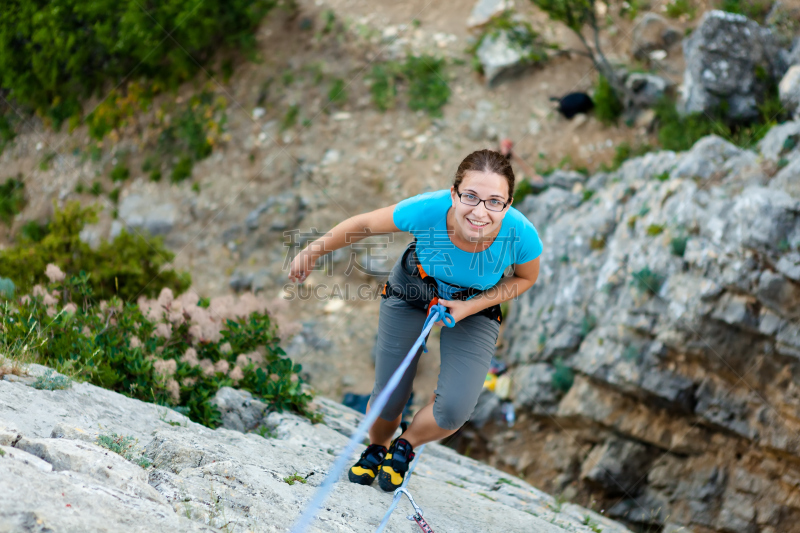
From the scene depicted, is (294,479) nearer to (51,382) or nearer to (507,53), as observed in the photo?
(51,382)

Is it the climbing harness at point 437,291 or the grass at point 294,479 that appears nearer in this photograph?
the grass at point 294,479

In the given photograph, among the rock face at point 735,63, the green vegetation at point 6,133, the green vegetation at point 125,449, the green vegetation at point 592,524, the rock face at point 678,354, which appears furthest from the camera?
the green vegetation at point 6,133

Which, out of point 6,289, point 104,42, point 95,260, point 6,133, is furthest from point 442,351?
point 6,133

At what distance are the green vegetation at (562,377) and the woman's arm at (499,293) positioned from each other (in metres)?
4.05

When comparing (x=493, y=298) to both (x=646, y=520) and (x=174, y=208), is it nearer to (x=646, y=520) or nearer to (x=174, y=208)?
(x=646, y=520)

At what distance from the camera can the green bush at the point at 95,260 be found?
6.14 metres

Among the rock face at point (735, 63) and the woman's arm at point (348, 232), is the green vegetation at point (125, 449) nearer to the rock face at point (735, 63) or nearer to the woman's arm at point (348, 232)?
the woman's arm at point (348, 232)

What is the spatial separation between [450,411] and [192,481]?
1318mm

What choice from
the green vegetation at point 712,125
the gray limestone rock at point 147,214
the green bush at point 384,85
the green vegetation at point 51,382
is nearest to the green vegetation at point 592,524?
the green vegetation at point 51,382

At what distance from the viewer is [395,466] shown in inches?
130

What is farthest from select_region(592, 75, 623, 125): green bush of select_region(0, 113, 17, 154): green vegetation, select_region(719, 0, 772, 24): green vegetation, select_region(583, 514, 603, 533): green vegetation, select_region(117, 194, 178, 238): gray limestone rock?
select_region(0, 113, 17, 154): green vegetation

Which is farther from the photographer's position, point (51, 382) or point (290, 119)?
point (290, 119)

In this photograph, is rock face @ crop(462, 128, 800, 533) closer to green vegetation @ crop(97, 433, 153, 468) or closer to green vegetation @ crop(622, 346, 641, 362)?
green vegetation @ crop(622, 346, 641, 362)

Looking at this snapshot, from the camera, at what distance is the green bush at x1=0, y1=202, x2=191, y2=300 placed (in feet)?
20.1
